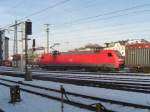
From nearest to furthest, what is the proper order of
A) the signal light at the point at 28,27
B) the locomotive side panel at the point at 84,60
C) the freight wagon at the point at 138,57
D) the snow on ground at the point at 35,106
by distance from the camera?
the snow on ground at the point at 35,106 < the signal light at the point at 28,27 < the freight wagon at the point at 138,57 < the locomotive side panel at the point at 84,60

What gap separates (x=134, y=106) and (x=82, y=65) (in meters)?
40.1

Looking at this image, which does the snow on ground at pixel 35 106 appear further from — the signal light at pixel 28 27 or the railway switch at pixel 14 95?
the signal light at pixel 28 27

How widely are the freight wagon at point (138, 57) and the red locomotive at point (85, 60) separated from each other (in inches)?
61.3

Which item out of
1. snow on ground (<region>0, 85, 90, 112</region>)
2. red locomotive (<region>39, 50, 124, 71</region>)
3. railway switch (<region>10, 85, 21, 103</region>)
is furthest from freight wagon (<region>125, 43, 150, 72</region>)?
railway switch (<region>10, 85, 21, 103</region>)

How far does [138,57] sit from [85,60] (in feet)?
30.4

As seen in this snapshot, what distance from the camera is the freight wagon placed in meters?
44.6

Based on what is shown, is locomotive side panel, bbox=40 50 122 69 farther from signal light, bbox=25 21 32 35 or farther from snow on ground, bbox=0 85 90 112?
snow on ground, bbox=0 85 90 112

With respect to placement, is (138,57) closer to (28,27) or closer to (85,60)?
(85,60)

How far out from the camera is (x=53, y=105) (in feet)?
46.9

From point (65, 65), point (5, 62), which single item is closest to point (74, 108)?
point (65, 65)

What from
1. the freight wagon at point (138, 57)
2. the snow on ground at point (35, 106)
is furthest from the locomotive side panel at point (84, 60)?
the snow on ground at point (35, 106)

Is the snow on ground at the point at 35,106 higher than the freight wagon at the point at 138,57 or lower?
lower

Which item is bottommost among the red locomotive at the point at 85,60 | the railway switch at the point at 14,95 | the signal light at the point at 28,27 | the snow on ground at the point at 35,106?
the snow on ground at the point at 35,106

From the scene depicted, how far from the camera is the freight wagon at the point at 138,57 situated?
44.6 meters
